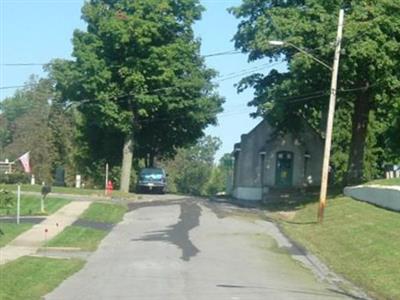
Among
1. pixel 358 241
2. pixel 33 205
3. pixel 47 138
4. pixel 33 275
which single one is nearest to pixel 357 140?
pixel 33 205

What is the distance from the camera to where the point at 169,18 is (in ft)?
181

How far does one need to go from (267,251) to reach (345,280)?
501 cm

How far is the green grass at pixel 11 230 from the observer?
24759 mm

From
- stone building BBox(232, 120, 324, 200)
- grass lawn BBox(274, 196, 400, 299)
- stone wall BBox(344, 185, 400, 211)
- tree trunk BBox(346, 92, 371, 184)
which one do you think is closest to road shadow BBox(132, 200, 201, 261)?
grass lawn BBox(274, 196, 400, 299)

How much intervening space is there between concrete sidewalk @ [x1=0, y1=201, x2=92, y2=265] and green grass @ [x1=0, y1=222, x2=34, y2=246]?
7.3 inches

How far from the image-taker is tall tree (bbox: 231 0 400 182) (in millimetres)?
37969

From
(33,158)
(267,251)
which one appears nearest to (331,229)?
(267,251)

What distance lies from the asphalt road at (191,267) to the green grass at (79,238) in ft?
1.19

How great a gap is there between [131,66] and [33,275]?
37831 mm

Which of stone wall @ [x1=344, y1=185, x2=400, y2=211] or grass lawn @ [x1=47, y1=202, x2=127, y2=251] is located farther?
stone wall @ [x1=344, y1=185, x2=400, y2=211]

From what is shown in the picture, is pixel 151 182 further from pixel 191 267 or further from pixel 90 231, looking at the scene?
pixel 191 267

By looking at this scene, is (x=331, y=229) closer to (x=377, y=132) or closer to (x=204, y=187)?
(x=377, y=132)

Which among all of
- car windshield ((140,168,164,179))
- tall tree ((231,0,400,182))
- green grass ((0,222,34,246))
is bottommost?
green grass ((0,222,34,246))

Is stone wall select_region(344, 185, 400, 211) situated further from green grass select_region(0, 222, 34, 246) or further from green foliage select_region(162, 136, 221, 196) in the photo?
green foliage select_region(162, 136, 221, 196)
